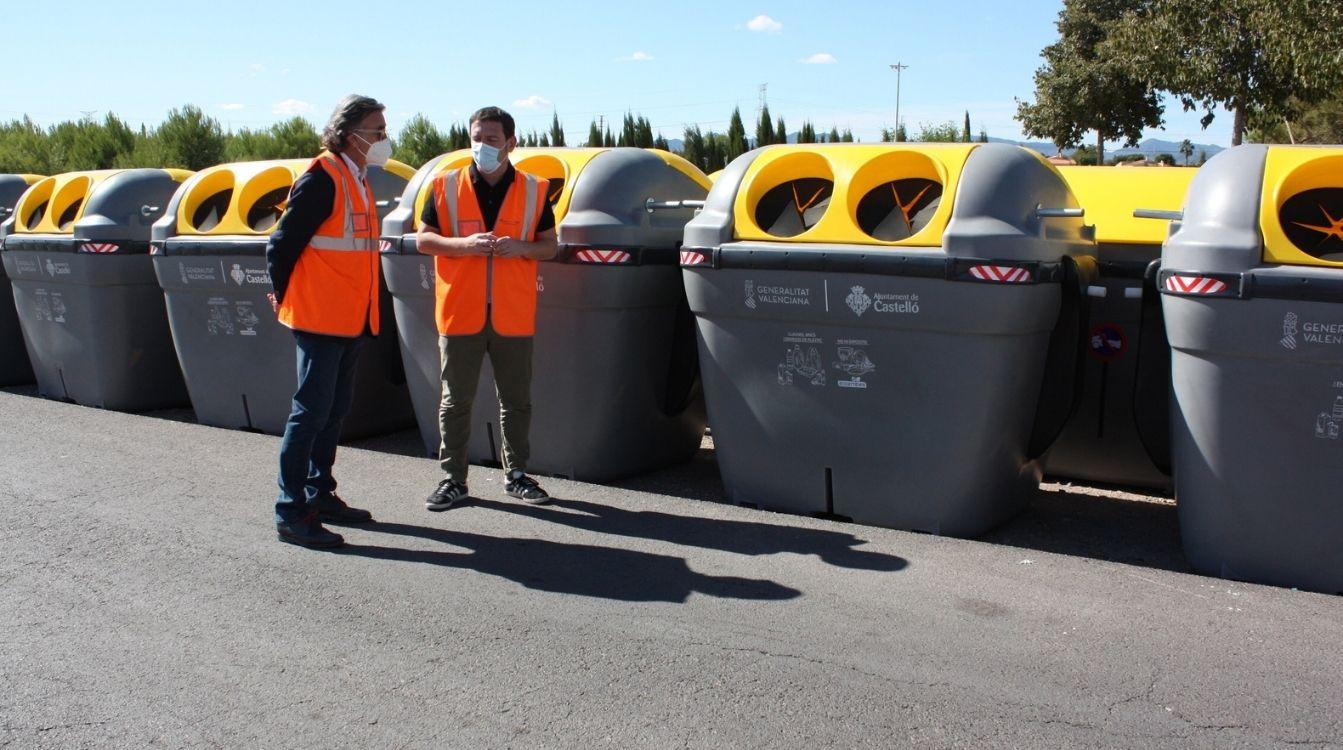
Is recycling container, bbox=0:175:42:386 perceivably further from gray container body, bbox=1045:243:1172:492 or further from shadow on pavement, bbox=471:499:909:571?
gray container body, bbox=1045:243:1172:492

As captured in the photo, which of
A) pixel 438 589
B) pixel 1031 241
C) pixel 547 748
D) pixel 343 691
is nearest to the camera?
pixel 547 748

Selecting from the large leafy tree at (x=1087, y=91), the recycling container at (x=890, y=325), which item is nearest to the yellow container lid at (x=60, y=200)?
the recycling container at (x=890, y=325)

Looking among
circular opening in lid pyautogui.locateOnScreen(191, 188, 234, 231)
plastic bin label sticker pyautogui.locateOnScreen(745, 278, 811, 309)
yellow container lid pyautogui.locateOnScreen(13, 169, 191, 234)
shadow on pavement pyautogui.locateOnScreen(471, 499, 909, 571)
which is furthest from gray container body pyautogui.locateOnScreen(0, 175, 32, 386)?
plastic bin label sticker pyautogui.locateOnScreen(745, 278, 811, 309)

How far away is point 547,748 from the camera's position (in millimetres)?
2912

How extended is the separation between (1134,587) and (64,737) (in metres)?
3.37

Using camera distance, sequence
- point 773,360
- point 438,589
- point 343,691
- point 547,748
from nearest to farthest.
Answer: point 547,748 → point 343,691 → point 438,589 → point 773,360

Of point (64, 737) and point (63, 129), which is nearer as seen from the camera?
point (64, 737)

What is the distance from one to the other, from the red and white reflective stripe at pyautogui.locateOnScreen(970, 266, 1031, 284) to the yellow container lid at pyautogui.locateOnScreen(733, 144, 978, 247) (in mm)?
212

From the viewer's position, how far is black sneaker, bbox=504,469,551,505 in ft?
16.9

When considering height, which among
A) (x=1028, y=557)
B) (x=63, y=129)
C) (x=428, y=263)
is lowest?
(x=1028, y=557)

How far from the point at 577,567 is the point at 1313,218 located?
3.01m

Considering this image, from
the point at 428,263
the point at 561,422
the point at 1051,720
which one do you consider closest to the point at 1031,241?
the point at 1051,720

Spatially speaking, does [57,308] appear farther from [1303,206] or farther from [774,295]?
[1303,206]

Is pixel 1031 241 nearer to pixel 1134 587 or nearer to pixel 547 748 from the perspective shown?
pixel 1134 587
